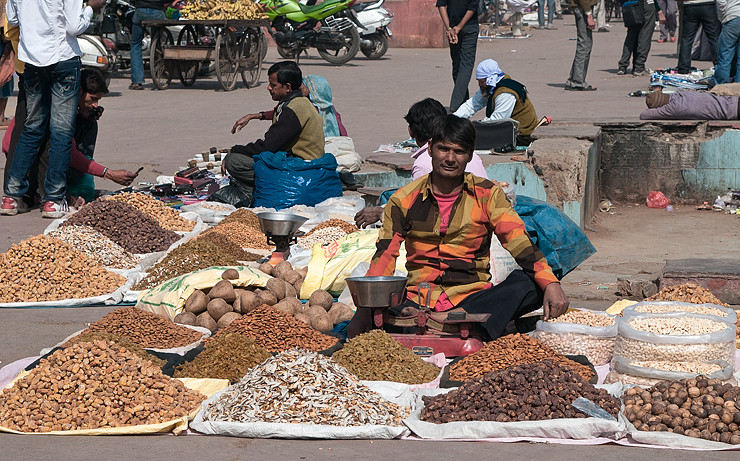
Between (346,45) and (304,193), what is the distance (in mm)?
10945

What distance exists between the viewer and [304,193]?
7230mm

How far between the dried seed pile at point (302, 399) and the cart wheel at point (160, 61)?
10.7 m

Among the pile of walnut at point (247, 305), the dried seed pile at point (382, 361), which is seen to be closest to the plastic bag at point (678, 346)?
the dried seed pile at point (382, 361)

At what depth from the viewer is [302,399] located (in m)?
3.61

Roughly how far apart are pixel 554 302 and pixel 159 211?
354 cm

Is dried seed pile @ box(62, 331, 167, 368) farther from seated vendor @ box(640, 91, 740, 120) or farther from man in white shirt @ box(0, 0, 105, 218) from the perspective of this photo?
seated vendor @ box(640, 91, 740, 120)

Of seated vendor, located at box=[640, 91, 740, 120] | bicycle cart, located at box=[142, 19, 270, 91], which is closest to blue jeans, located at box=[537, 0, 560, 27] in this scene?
bicycle cart, located at box=[142, 19, 270, 91]

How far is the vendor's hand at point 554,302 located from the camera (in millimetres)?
4074

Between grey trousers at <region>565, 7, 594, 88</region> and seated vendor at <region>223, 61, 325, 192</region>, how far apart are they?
6.43m

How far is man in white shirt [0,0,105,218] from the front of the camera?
7098 mm

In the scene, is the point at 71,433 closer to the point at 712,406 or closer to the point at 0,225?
the point at 712,406

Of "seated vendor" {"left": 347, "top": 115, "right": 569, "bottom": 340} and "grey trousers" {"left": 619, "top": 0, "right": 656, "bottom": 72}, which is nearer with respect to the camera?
"seated vendor" {"left": 347, "top": 115, "right": 569, "bottom": 340}

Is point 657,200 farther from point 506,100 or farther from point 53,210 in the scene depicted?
point 53,210

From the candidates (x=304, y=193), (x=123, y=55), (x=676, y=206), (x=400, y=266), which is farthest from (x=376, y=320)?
(x=123, y=55)
